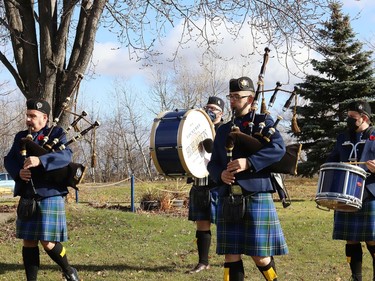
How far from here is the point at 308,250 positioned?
706 cm

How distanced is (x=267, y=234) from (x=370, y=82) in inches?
602

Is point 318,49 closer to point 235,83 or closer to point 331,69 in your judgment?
point 235,83

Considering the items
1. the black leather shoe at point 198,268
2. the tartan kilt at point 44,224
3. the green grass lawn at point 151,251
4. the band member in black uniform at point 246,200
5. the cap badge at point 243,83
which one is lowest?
the green grass lawn at point 151,251

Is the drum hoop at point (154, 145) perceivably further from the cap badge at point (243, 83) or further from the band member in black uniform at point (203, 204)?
the cap badge at point (243, 83)

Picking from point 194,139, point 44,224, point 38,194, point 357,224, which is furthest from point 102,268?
point 357,224

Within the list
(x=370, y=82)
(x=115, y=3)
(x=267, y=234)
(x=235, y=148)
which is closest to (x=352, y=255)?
(x=267, y=234)

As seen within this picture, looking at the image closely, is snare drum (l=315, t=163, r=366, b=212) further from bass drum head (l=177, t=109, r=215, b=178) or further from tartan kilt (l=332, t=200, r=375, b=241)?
bass drum head (l=177, t=109, r=215, b=178)

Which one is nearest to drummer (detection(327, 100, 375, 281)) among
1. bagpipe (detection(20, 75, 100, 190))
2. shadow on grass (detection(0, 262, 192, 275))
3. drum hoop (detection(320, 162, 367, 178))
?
drum hoop (detection(320, 162, 367, 178))

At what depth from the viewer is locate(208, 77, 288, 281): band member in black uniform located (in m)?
3.93

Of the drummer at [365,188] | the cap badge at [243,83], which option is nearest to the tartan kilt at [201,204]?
the drummer at [365,188]

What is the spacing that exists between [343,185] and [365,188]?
447mm

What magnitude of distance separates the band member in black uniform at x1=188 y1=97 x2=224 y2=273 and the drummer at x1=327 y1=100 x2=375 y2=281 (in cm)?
123

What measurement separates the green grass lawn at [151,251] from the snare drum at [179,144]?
3.75 feet

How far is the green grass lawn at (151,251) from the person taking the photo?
18.5 ft
